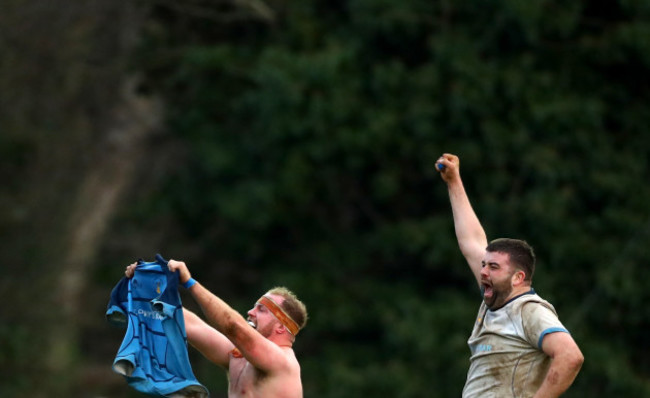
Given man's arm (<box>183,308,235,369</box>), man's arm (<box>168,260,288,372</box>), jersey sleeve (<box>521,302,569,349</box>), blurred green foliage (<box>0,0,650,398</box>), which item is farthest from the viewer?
blurred green foliage (<box>0,0,650,398</box>)

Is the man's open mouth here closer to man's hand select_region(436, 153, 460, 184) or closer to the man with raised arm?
the man with raised arm

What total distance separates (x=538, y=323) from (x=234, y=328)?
5.03 ft

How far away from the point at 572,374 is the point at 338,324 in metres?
11.9

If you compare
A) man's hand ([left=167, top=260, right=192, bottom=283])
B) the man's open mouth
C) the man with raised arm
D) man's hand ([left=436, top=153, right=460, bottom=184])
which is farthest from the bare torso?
man's hand ([left=436, top=153, right=460, bottom=184])

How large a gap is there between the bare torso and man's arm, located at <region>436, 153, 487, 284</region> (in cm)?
124

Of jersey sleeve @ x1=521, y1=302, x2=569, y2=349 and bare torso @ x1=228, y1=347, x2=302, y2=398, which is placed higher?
bare torso @ x1=228, y1=347, x2=302, y2=398

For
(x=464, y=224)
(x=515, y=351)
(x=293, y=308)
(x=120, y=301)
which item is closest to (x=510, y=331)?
(x=515, y=351)

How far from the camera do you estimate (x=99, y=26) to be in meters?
19.2

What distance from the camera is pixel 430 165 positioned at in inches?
664

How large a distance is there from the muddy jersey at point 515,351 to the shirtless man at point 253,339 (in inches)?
38.8

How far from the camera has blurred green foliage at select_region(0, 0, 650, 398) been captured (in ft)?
53.5

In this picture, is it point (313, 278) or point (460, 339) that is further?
point (313, 278)

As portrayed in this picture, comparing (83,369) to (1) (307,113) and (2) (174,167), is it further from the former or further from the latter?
(1) (307,113)

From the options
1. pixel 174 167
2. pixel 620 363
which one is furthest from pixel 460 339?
pixel 174 167
